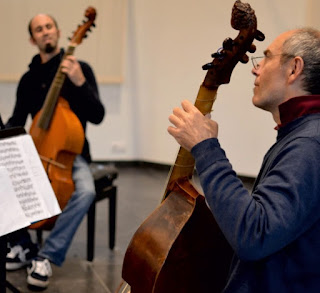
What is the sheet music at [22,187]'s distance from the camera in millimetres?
1753

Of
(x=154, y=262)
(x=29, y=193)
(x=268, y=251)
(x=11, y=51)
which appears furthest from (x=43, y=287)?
(x=11, y=51)

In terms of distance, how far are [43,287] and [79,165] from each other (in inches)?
27.0

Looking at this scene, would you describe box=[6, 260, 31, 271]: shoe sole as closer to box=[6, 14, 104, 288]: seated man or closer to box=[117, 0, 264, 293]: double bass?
box=[6, 14, 104, 288]: seated man

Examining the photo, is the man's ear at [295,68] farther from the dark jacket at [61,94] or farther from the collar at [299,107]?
the dark jacket at [61,94]

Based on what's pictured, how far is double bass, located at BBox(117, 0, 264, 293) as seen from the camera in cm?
137

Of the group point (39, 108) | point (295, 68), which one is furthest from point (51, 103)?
point (295, 68)

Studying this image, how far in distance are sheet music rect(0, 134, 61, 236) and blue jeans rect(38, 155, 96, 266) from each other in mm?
929

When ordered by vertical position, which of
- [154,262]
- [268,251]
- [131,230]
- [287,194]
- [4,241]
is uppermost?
[287,194]

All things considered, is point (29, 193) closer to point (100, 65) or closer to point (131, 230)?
point (131, 230)

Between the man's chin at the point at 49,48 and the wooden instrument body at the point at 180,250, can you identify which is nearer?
the wooden instrument body at the point at 180,250

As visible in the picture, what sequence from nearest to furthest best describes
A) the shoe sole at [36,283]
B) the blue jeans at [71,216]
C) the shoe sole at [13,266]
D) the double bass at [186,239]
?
the double bass at [186,239], the shoe sole at [36,283], the blue jeans at [71,216], the shoe sole at [13,266]

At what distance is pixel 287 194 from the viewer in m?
1.10

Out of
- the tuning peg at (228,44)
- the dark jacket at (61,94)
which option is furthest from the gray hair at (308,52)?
the dark jacket at (61,94)

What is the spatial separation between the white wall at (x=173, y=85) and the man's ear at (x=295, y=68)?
11.1 feet
